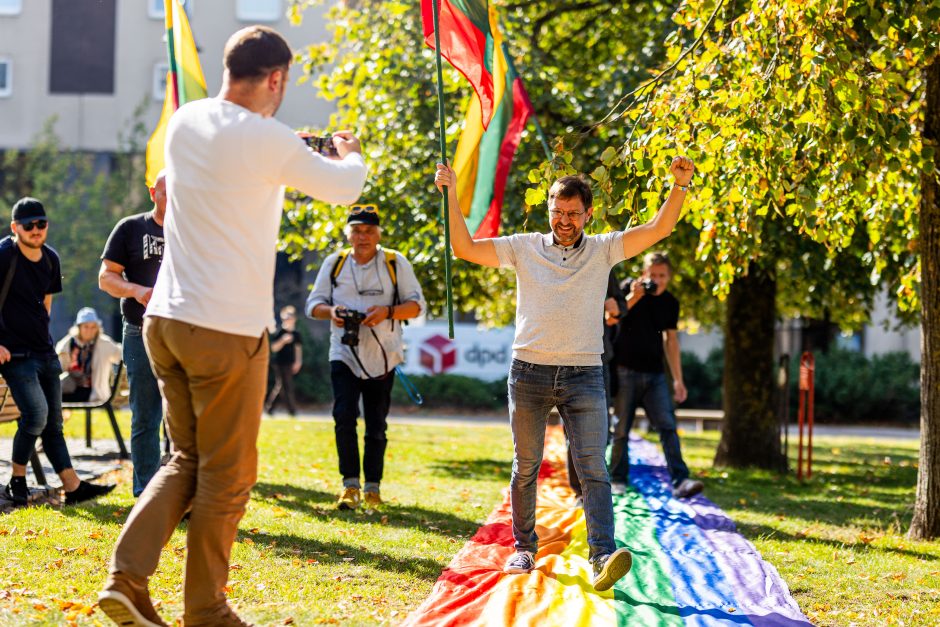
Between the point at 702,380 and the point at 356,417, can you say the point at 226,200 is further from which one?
the point at 702,380

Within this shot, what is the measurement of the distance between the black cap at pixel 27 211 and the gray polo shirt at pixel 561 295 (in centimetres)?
343

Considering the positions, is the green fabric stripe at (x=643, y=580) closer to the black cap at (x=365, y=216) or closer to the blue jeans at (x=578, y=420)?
the blue jeans at (x=578, y=420)

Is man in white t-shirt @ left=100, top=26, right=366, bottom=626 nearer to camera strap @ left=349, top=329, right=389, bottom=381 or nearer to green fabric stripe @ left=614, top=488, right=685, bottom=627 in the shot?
green fabric stripe @ left=614, top=488, right=685, bottom=627

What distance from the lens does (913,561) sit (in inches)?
272

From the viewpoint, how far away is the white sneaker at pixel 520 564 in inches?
233

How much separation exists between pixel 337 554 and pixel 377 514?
5.36ft

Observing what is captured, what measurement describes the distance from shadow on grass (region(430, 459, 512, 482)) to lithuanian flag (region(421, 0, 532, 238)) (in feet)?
11.5

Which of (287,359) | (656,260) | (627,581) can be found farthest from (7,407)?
(287,359)

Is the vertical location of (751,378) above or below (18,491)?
above

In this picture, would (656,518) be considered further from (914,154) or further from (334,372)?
(914,154)

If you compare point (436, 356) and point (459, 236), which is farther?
point (436, 356)

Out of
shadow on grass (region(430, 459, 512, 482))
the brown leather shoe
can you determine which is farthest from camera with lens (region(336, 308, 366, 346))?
the brown leather shoe

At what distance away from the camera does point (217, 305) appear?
4.12m

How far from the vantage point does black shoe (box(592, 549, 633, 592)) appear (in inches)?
214
